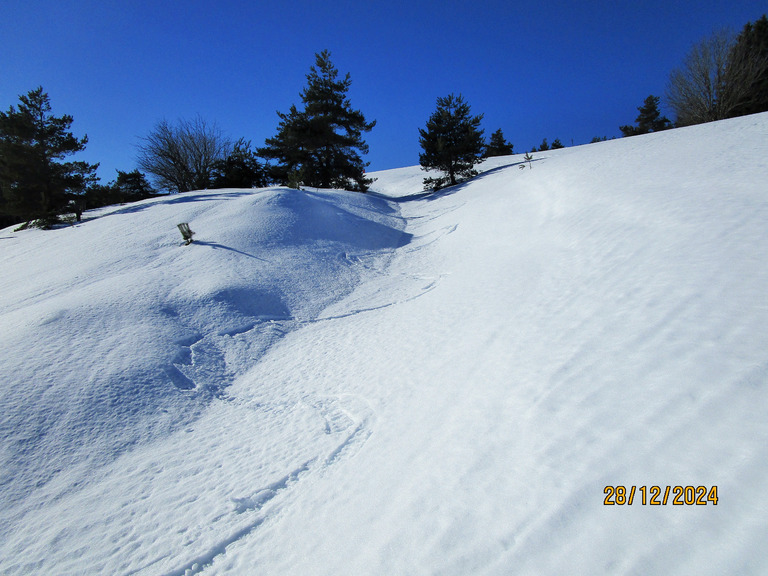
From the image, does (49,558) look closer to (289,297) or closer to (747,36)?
(289,297)

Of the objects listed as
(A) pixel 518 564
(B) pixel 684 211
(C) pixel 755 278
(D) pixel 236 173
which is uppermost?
(D) pixel 236 173

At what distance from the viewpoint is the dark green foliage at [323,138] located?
19.8 metres

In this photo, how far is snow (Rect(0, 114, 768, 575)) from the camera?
151 cm

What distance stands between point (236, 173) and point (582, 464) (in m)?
26.5

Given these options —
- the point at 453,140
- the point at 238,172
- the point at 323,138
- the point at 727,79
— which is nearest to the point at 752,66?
the point at 727,79

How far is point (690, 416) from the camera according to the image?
165cm

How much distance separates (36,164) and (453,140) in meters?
21.4

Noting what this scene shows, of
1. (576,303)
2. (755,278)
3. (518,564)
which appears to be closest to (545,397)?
(518,564)

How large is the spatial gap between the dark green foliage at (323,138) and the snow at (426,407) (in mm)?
16146

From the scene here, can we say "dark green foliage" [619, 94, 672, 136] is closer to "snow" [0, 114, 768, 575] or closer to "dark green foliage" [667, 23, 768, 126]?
"dark green foliage" [667, 23, 768, 126]
